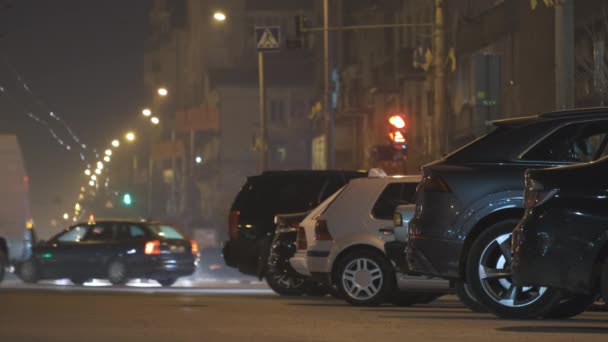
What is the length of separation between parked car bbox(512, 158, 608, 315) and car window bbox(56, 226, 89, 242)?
20.7 metres

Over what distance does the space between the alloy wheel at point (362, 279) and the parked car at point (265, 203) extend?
4855 mm

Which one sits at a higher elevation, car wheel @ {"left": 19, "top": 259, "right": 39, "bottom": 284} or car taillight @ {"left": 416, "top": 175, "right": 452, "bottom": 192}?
car taillight @ {"left": 416, "top": 175, "right": 452, "bottom": 192}

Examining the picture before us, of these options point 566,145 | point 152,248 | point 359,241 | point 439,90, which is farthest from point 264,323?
point 152,248

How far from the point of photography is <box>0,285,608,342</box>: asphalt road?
1273cm

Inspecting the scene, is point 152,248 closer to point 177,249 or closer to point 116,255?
point 177,249

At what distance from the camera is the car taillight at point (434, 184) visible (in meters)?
14.8

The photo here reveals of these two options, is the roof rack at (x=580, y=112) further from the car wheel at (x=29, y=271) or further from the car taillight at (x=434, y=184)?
the car wheel at (x=29, y=271)

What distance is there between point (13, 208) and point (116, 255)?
222 centimetres

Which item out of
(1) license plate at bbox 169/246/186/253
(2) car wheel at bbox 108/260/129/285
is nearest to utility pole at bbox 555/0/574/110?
(1) license plate at bbox 169/246/186/253

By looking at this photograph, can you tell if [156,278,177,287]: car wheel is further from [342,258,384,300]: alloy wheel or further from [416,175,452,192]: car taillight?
[416,175,452,192]: car taillight

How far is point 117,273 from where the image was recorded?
31.6 metres

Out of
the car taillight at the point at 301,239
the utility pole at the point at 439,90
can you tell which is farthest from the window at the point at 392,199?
the utility pole at the point at 439,90

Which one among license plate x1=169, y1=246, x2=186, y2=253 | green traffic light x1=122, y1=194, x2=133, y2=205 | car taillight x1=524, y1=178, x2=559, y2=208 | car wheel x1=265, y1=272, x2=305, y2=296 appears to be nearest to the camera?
car taillight x1=524, y1=178, x2=559, y2=208

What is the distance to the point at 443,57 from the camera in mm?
29906
